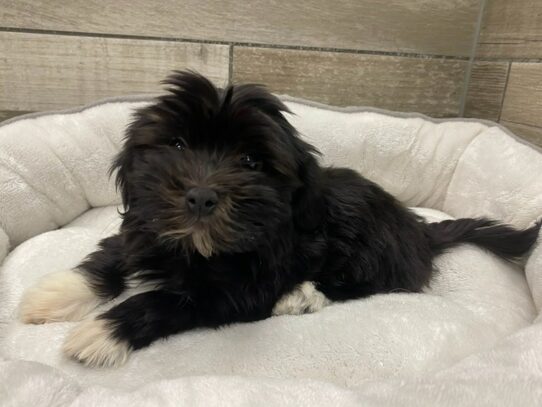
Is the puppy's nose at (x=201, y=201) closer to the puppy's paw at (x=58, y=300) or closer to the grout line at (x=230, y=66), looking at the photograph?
the puppy's paw at (x=58, y=300)

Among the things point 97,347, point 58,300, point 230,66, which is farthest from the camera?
point 230,66

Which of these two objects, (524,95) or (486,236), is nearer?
(486,236)

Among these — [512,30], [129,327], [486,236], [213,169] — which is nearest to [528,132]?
[512,30]

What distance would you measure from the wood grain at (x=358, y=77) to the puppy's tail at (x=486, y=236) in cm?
134

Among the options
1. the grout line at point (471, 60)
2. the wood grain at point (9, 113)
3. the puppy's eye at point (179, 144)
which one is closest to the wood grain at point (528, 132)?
the grout line at point (471, 60)

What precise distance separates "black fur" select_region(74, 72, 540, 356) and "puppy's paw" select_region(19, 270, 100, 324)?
2.0 inches

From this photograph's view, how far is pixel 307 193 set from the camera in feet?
5.69

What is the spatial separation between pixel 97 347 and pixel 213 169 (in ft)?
2.11

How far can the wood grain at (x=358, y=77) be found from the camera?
316 centimetres

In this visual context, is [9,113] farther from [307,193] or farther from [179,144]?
[307,193]

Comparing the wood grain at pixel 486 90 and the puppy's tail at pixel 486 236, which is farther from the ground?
the wood grain at pixel 486 90

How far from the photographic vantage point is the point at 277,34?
312 cm

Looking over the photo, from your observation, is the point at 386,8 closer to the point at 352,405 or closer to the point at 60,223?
the point at 60,223

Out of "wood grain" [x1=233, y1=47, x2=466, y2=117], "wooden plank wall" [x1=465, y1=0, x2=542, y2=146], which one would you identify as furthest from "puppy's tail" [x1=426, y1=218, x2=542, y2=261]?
"wood grain" [x1=233, y1=47, x2=466, y2=117]
